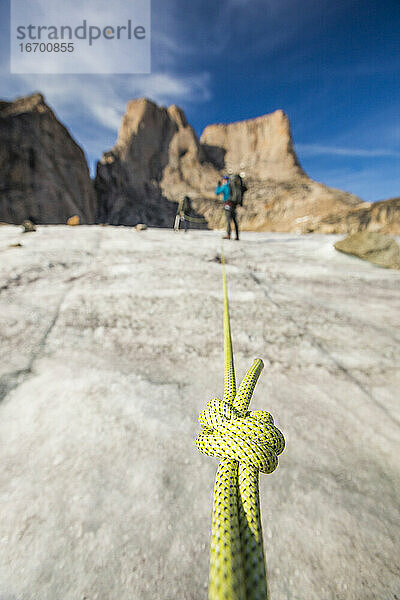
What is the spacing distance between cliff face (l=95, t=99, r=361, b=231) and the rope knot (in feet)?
88.4

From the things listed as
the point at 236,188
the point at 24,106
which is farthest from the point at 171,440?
the point at 24,106

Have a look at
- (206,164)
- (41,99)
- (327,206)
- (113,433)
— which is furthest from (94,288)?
(206,164)

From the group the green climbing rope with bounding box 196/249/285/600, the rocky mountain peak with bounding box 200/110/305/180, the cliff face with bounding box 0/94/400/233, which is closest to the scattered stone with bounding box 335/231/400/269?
the green climbing rope with bounding box 196/249/285/600

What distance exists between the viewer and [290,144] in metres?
30.8

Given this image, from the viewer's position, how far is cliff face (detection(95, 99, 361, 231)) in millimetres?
29203

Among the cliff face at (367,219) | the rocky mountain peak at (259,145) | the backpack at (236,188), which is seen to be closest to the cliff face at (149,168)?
the rocky mountain peak at (259,145)

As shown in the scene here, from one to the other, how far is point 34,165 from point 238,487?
22.1 metres

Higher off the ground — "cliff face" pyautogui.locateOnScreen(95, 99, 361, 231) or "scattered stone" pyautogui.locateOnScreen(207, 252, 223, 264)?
"cliff face" pyautogui.locateOnScreen(95, 99, 361, 231)

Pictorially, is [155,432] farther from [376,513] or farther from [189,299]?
[189,299]

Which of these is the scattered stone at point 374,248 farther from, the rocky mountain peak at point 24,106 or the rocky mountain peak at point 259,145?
the rocky mountain peak at point 259,145

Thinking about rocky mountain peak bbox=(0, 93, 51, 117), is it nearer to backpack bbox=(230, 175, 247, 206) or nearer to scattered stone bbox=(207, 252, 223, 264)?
backpack bbox=(230, 175, 247, 206)

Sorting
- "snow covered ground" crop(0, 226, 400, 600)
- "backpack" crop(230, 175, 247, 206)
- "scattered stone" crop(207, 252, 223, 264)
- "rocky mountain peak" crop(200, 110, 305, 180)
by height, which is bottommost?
"snow covered ground" crop(0, 226, 400, 600)

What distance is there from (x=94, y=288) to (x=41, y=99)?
80.0ft

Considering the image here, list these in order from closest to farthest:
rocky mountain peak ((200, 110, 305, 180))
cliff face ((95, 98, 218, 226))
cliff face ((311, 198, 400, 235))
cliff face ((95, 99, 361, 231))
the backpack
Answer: the backpack
cliff face ((311, 198, 400, 235))
cliff face ((95, 99, 361, 231))
cliff face ((95, 98, 218, 226))
rocky mountain peak ((200, 110, 305, 180))
